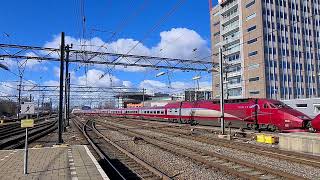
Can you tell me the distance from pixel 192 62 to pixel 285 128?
20.5 metres

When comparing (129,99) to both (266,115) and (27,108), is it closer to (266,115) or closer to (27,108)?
(266,115)

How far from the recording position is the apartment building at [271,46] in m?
85.7

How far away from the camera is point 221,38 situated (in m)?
100

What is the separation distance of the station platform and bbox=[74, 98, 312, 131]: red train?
1730 centimetres

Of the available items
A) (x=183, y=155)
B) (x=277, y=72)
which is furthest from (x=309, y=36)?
(x=183, y=155)

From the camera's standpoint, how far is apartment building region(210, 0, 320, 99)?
8569 centimetres

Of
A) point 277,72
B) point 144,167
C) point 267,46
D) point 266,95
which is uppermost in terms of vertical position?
point 267,46

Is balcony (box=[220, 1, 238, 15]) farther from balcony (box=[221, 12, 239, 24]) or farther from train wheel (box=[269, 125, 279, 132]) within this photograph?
train wheel (box=[269, 125, 279, 132])

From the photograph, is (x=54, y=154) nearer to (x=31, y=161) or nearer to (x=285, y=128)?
(x=31, y=161)

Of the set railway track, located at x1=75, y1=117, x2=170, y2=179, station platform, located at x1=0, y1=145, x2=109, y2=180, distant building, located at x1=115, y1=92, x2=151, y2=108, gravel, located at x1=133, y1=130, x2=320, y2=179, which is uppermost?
distant building, located at x1=115, y1=92, x2=151, y2=108

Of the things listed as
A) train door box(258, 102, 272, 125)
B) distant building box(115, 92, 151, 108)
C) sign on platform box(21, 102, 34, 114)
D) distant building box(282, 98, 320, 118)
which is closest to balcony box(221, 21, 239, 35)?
distant building box(282, 98, 320, 118)

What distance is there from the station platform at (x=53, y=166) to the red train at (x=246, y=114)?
17298 mm

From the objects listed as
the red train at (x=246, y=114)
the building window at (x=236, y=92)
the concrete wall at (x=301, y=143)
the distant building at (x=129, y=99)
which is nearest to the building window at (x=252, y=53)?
the building window at (x=236, y=92)

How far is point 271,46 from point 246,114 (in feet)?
193
